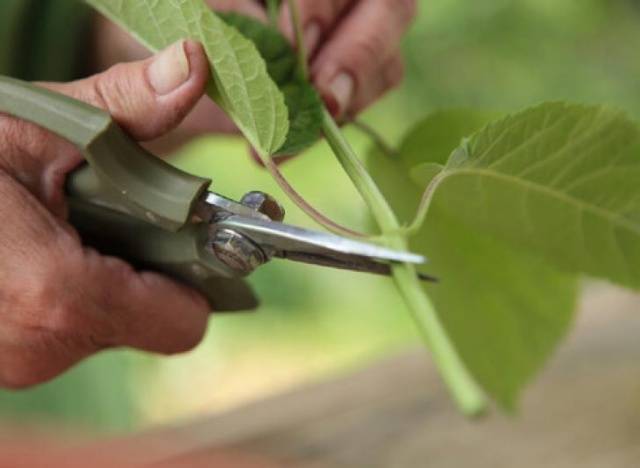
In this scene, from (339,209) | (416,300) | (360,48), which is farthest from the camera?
(339,209)

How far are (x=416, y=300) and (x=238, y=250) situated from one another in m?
0.08

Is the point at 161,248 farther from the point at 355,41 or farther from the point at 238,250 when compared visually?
the point at 355,41

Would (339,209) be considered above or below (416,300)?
below

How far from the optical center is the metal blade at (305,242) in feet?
1.05

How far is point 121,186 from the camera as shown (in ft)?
1.16

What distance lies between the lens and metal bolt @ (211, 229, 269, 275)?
1.18 feet

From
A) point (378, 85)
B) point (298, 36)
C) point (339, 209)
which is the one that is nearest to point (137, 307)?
point (298, 36)

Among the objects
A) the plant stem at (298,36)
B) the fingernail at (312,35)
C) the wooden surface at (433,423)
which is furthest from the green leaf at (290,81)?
the wooden surface at (433,423)

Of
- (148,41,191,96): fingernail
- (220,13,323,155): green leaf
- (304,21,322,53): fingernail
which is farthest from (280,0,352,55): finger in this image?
(148,41,191,96): fingernail

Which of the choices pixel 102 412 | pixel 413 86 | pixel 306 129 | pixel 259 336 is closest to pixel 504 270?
pixel 306 129

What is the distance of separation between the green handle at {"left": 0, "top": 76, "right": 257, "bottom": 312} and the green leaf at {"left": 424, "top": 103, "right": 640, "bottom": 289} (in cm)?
9

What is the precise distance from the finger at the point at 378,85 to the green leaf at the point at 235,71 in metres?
0.17

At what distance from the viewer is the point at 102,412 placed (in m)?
0.99

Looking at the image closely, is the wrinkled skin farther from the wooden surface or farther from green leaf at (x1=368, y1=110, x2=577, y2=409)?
the wooden surface
